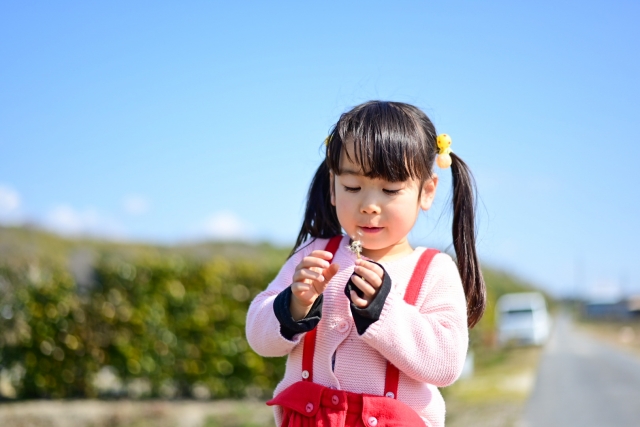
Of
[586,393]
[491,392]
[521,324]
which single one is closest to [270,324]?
[491,392]

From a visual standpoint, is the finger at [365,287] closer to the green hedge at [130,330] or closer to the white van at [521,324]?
the green hedge at [130,330]

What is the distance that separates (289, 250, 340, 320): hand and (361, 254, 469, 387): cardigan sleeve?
174 millimetres

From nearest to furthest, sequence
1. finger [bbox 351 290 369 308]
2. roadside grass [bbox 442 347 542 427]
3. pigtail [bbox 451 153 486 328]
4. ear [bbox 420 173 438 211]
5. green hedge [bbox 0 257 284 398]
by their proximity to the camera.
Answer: finger [bbox 351 290 369 308] < ear [bbox 420 173 438 211] < pigtail [bbox 451 153 486 328] < green hedge [bbox 0 257 284 398] < roadside grass [bbox 442 347 542 427]

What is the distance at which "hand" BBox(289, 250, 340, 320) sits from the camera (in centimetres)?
187

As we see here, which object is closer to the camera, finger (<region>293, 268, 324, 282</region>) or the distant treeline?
finger (<region>293, 268, 324, 282</region>)

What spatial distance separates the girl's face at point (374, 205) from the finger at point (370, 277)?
19cm

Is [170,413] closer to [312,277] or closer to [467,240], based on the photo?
[467,240]

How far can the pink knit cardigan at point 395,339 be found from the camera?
1.88 meters

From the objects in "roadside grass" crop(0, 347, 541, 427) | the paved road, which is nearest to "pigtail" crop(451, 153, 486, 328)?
"roadside grass" crop(0, 347, 541, 427)

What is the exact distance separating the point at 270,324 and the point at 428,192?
0.63 m

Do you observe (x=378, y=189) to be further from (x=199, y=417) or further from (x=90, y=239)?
(x=90, y=239)

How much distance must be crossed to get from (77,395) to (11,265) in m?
1.72

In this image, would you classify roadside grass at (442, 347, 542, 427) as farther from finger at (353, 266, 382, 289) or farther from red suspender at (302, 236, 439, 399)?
finger at (353, 266, 382, 289)

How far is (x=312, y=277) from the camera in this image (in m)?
1.86
